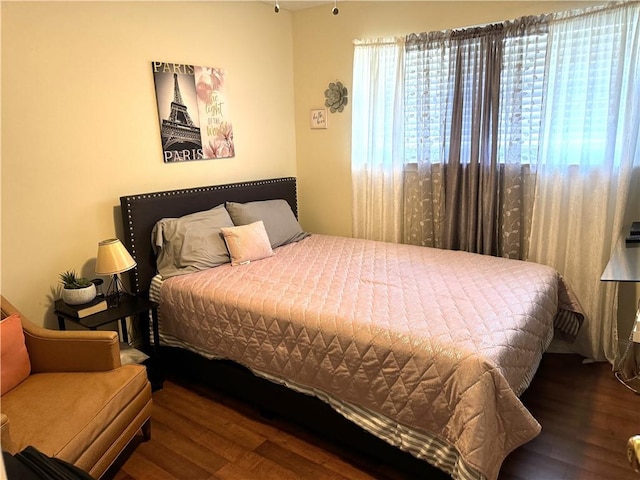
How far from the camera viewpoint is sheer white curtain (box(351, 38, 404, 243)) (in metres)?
3.55

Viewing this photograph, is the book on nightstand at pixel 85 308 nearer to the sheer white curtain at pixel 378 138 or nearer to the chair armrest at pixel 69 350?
the chair armrest at pixel 69 350

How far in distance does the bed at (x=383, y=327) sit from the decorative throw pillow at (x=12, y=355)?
0.85 meters

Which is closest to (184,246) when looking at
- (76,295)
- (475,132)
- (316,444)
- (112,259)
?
(112,259)

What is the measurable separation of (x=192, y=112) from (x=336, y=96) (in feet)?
4.23

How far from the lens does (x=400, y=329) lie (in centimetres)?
194

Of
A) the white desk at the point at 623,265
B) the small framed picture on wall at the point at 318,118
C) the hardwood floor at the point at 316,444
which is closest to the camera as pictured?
the white desk at the point at 623,265

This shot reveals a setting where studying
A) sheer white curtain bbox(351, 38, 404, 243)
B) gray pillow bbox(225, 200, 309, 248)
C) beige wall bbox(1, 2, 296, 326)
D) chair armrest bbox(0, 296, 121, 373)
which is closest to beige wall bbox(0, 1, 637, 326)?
beige wall bbox(1, 2, 296, 326)

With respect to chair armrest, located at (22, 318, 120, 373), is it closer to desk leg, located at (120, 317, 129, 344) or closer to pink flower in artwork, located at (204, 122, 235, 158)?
desk leg, located at (120, 317, 129, 344)

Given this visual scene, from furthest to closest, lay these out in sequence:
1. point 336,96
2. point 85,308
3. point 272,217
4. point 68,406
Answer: point 336,96 → point 272,217 → point 85,308 → point 68,406

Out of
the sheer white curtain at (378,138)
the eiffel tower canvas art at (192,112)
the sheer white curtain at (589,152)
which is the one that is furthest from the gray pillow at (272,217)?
the sheer white curtain at (589,152)

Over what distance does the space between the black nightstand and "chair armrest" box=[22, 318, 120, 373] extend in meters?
0.29

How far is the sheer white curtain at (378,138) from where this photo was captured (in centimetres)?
355

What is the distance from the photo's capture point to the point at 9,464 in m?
1.15

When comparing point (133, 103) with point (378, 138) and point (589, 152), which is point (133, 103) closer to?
point (378, 138)
